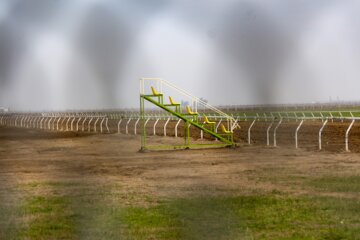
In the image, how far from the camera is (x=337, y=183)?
15.6 m

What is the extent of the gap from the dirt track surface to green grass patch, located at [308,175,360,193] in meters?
0.65

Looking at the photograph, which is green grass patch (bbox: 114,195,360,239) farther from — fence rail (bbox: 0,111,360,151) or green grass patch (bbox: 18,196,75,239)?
fence rail (bbox: 0,111,360,151)

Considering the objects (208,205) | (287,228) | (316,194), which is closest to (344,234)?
(287,228)

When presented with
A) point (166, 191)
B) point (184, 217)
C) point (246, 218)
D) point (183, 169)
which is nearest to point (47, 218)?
point (184, 217)

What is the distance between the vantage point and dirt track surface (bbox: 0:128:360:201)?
1576 cm

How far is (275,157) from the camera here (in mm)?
24469

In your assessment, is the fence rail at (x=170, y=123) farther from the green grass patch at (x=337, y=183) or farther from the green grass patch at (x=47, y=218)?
the green grass patch at (x=47, y=218)

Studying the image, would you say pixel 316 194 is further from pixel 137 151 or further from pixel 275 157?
pixel 137 151

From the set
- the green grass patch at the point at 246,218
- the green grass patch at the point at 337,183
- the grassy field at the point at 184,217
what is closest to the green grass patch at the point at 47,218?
the grassy field at the point at 184,217

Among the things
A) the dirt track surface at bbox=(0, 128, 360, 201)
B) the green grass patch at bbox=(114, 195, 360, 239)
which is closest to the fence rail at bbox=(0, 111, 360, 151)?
the dirt track surface at bbox=(0, 128, 360, 201)

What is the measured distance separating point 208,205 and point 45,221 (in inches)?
121

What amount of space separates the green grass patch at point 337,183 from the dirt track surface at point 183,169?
0.65 m

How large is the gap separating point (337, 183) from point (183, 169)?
6.31 meters

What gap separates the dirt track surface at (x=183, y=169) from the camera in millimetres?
15758
